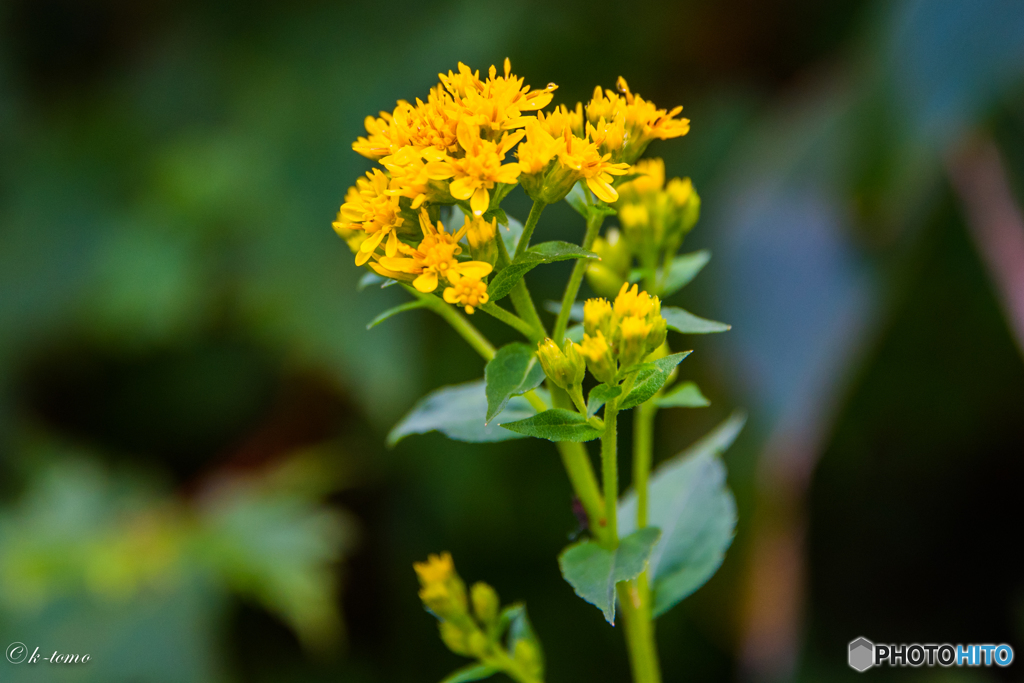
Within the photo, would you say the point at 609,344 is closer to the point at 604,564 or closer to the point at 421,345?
the point at 604,564

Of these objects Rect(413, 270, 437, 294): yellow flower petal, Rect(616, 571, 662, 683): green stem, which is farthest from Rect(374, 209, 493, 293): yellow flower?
Rect(616, 571, 662, 683): green stem

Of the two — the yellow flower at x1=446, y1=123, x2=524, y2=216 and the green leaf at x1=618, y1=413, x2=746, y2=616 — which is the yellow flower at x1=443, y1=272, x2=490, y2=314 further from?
the green leaf at x1=618, y1=413, x2=746, y2=616

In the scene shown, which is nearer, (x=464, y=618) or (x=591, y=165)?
(x=591, y=165)

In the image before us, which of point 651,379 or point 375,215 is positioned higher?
point 375,215

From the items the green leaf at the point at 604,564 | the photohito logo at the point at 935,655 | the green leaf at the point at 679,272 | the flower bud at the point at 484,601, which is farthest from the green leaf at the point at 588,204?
the photohito logo at the point at 935,655

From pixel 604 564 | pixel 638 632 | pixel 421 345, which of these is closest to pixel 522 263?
pixel 604 564

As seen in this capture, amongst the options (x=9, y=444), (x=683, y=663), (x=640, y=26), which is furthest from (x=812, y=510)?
(x=9, y=444)

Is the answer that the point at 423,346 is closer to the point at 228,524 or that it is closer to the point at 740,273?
the point at 228,524

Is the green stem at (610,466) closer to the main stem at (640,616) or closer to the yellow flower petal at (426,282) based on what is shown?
the main stem at (640,616)
